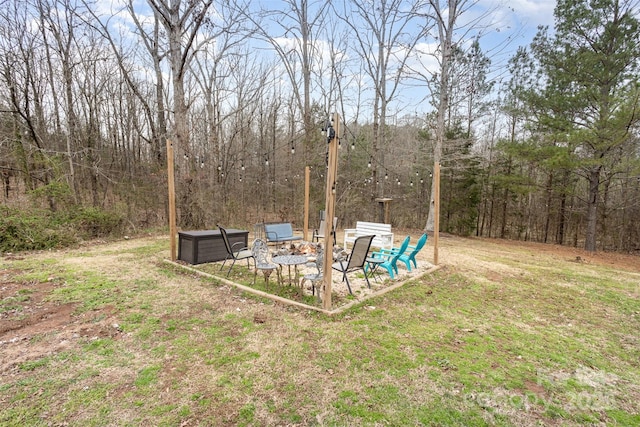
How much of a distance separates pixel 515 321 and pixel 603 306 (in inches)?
73.5

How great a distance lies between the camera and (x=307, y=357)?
103 inches

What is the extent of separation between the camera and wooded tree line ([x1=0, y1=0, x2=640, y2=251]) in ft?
28.0

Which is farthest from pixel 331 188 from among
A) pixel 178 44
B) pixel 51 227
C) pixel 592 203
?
pixel 592 203

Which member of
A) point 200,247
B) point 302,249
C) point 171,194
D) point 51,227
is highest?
point 171,194

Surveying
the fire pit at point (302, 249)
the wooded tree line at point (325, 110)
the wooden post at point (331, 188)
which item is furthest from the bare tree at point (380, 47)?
the wooden post at point (331, 188)

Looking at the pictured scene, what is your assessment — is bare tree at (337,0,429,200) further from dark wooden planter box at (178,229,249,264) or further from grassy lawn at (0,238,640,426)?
grassy lawn at (0,238,640,426)

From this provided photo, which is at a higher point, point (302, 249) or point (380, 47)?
point (380, 47)

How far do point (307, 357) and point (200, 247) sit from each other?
3.81m

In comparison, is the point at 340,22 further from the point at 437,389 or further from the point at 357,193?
the point at 437,389

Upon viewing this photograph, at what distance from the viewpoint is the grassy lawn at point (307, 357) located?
1.97m

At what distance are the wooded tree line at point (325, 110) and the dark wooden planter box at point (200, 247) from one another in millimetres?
3277

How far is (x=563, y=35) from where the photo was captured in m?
9.14

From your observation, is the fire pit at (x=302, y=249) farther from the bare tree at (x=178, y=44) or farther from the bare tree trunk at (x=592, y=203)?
the bare tree trunk at (x=592, y=203)

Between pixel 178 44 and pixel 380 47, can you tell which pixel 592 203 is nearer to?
pixel 380 47
